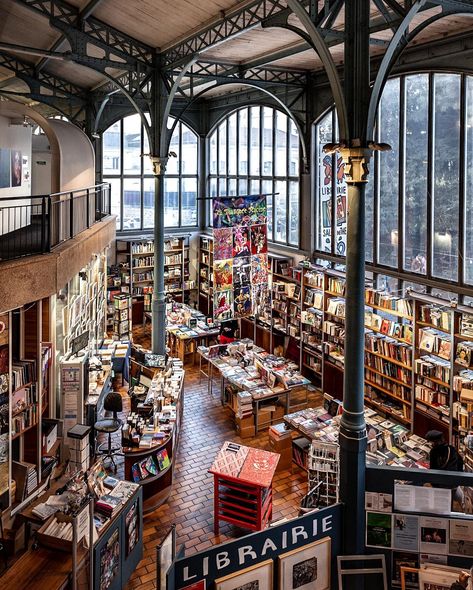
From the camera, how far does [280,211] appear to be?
14.6 metres

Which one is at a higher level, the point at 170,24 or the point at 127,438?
the point at 170,24

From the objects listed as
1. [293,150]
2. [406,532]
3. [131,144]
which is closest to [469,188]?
[293,150]

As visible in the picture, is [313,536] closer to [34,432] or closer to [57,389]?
[34,432]

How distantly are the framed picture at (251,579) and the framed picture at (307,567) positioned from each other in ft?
0.43

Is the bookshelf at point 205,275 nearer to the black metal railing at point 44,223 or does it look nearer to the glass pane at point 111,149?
the glass pane at point 111,149

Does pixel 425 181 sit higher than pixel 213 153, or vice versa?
pixel 213 153

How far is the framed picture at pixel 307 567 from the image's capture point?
5.09 meters

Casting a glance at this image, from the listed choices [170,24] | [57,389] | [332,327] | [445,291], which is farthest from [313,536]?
[170,24]

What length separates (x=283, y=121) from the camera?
562 inches

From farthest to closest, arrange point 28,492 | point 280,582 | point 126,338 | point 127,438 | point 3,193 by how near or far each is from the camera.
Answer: point 126,338 < point 3,193 < point 127,438 < point 28,492 < point 280,582

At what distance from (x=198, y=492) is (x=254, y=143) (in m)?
10.3

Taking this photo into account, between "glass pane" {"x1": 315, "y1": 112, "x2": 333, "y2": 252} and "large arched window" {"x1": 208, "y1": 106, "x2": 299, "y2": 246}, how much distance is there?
0.93 meters

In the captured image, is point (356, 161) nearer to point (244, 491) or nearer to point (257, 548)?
point (257, 548)

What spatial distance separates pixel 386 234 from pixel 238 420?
4539mm
